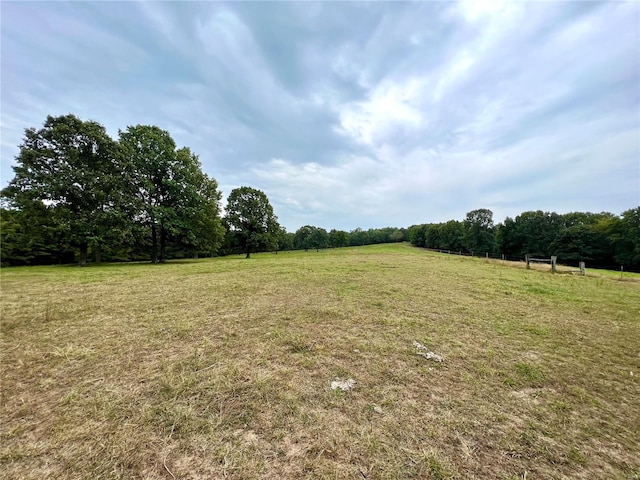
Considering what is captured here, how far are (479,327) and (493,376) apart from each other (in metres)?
2.13

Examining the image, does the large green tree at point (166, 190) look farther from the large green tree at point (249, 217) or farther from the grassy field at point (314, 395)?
the grassy field at point (314, 395)

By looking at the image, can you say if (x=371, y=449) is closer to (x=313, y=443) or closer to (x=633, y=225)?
(x=313, y=443)

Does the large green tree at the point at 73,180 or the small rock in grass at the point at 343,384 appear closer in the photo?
the small rock in grass at the point at 343,384

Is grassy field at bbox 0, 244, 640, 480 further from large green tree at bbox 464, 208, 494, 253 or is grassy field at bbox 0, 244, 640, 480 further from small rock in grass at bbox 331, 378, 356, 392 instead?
large green tree at bbox 464, 208, 494, 253

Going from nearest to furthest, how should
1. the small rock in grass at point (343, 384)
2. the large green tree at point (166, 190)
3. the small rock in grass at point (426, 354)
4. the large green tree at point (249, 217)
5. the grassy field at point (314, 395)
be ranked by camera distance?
1. the grassy field at point (314, 395)
2. the small rock in grass at point (343, 384)
3. the small rock in grass at point (426, 354)
4. the large green tree at point (166, 190)
5. the large green tree at point (249, 217)

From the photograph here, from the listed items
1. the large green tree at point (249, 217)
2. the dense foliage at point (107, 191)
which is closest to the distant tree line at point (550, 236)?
the large green tree at point (249, 217)

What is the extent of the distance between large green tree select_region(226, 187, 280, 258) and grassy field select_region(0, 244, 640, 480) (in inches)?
1080

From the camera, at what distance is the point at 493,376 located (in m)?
3.31

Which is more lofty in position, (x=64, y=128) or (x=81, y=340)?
(x=64, y=128)

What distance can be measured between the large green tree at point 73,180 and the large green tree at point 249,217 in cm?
1340

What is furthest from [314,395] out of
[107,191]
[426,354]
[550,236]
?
[550,236]

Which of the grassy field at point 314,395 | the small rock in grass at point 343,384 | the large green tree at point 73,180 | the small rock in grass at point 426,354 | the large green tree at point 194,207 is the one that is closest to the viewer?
the grassy field at point 314,395

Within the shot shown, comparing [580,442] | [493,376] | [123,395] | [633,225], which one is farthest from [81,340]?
[633,225]

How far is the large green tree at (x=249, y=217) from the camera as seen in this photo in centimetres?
3278
